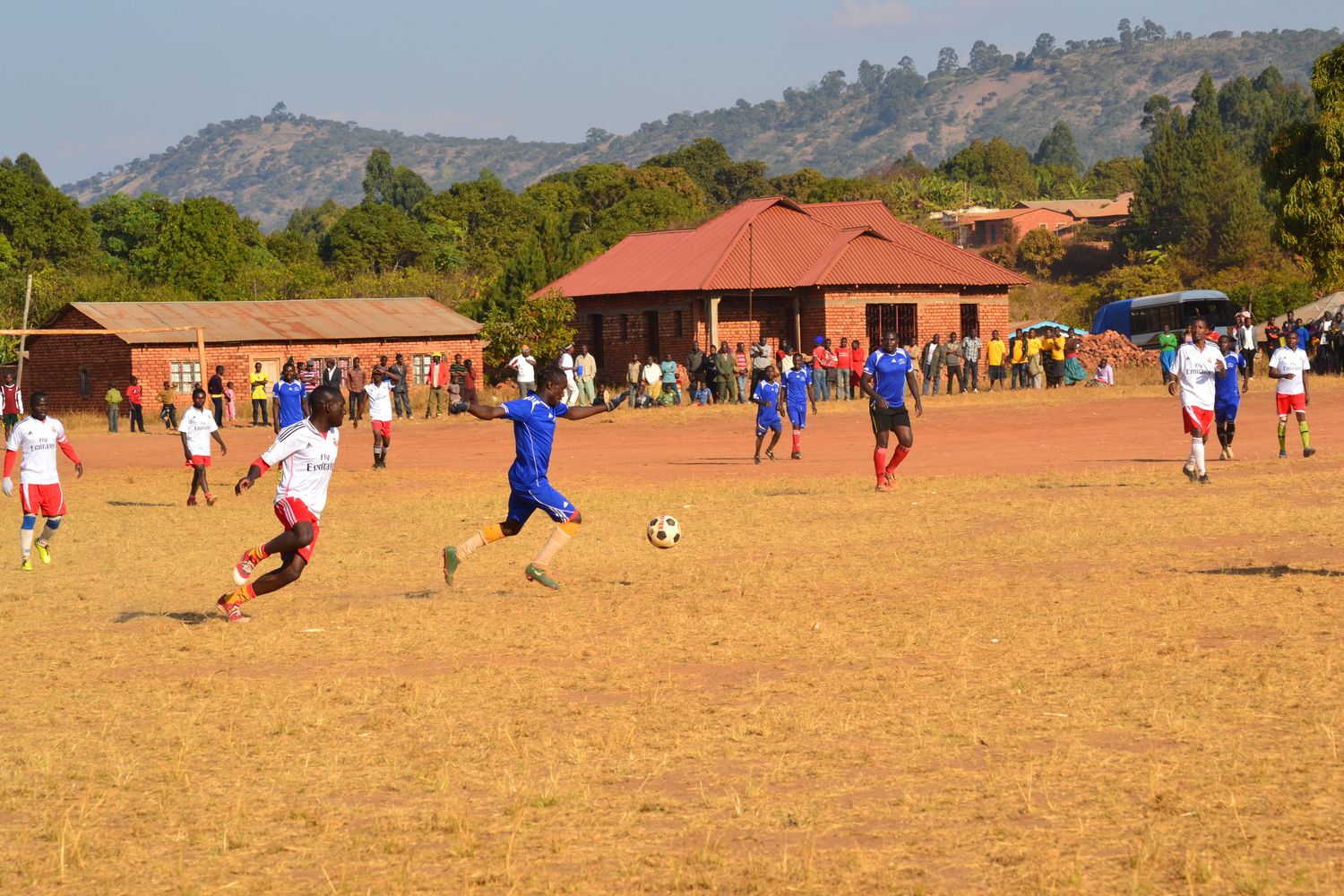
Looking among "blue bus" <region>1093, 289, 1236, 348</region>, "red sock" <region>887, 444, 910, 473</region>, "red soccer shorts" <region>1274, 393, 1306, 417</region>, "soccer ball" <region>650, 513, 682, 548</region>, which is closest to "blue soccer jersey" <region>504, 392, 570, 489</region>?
"soccer ball" <region>650, 513, 682, 548</region>

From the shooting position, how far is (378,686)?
878 cm

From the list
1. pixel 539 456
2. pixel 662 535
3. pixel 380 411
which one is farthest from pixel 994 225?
pixel 539 456

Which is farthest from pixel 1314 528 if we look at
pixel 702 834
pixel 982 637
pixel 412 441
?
pixel 412 441

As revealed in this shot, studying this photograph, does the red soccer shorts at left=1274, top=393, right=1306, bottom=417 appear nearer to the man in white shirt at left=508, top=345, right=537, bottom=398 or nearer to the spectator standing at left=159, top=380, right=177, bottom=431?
the man in white shirt at left=508, top=345, right=537, bottom=398

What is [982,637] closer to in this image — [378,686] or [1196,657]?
[1196,657]

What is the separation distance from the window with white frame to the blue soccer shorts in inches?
1533

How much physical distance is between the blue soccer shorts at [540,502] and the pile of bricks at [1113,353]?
127 ft

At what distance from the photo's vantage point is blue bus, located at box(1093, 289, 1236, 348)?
58.0 meters

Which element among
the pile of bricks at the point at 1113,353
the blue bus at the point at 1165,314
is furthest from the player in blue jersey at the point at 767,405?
the blue bus at the point at 1165,314

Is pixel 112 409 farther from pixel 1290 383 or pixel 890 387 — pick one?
pixel 1290 383

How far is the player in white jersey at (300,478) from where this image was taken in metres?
10.5

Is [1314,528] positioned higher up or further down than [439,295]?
further down

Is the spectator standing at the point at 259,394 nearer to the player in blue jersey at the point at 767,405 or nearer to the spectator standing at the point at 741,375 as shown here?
the spectator standing at the point at 741,375

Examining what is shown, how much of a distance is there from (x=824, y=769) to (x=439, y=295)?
6881cm
